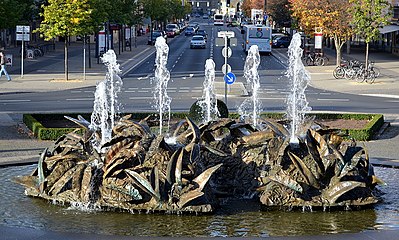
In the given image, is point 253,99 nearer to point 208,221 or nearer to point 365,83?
point 365,83

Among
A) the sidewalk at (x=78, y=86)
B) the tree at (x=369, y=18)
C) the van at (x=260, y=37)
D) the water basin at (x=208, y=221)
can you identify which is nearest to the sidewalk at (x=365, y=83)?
the sidewalk at (x=78, y=86)

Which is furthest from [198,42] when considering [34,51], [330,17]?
[330,17]

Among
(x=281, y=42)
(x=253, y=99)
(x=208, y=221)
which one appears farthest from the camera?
(x=281, y=42)

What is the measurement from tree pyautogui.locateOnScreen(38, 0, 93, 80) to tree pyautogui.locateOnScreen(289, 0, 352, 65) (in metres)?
16.1

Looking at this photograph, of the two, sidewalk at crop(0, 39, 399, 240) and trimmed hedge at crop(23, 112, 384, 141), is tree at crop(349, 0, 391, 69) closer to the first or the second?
sidewalk at crop(0, 39, 399, 240)

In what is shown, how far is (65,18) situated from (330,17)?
17280 millimetres

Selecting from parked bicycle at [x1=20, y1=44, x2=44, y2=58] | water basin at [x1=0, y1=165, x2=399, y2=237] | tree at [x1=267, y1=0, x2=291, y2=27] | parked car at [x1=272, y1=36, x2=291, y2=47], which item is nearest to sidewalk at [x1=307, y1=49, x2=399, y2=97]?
parked car at [x1=272, y1=36, x2=291, y2=47]

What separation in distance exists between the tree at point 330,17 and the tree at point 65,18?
16052 mm

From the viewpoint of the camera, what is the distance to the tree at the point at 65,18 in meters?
42.2

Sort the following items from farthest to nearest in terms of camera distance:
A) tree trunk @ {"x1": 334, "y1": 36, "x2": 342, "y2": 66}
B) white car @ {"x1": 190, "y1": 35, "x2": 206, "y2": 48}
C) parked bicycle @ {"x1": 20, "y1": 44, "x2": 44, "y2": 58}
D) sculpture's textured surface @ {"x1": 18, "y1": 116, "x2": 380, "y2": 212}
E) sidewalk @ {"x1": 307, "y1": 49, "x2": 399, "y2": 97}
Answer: white car @ {"x1": 190, "y1": 35, "x2": 206, "y2": 48}, parked bicycle @ {"x1": 20, "y1": 44, "x2": 44, "y2": 58}, tree trunk @ {"x1": 334, "y1": 36, "x2": 342, "y2": 66}, sidewalk @ {"x1": 307, "y1": 49, "x2": 399, "y2": 97}, sculpture's textured surface @ {"x1": 18, "y1": 116, "x2": 380, "y2": 212}

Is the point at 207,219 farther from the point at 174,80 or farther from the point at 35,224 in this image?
the point at 174,80

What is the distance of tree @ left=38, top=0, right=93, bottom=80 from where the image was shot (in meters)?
42.2

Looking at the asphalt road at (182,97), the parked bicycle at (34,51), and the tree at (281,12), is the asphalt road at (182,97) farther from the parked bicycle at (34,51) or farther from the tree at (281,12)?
the tree at (281,12)

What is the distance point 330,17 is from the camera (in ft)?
171
